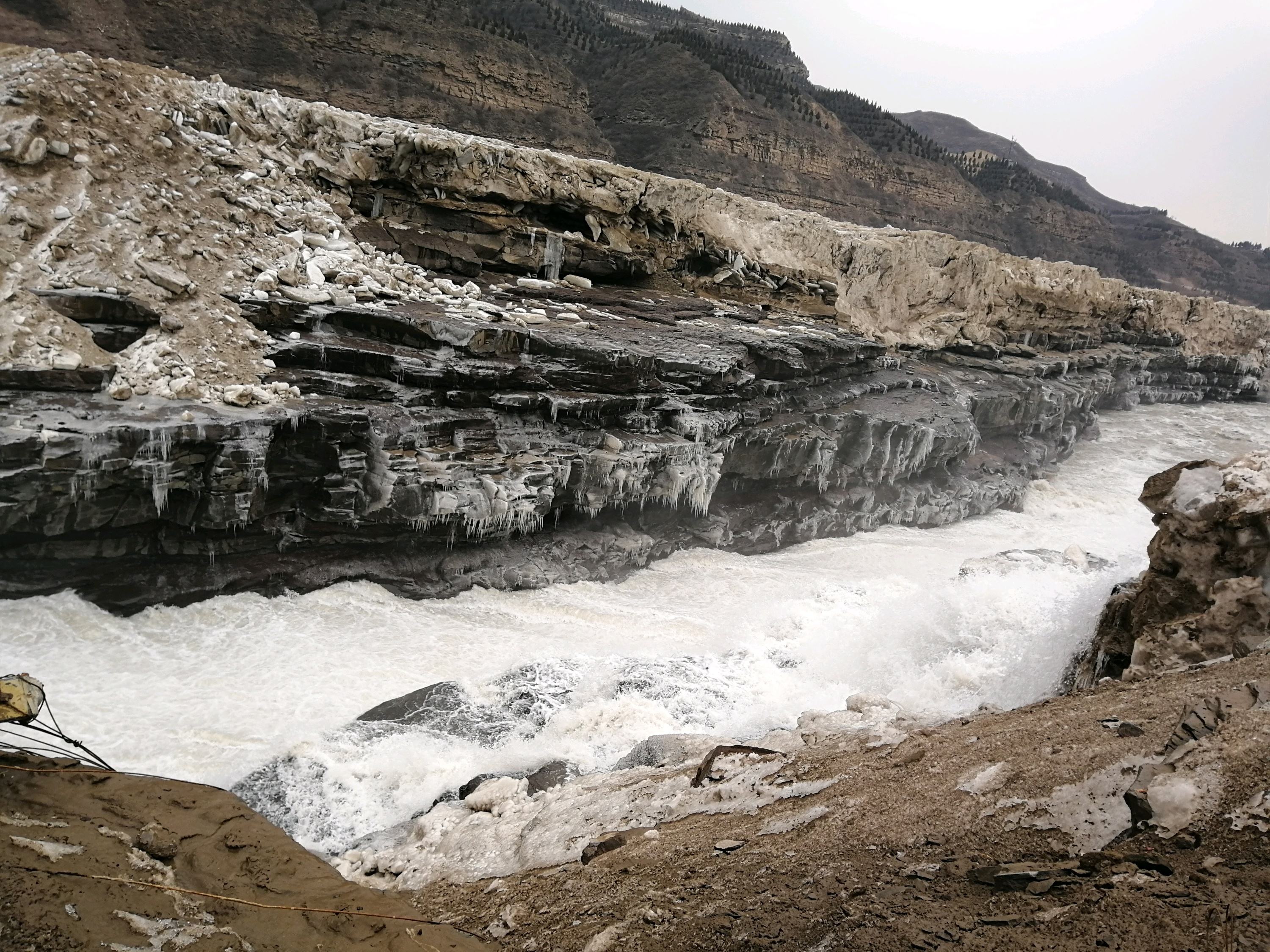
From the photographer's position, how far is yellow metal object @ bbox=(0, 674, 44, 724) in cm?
426

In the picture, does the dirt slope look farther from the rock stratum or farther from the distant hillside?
the distant hillside

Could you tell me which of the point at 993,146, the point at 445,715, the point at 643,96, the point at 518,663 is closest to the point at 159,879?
the point at 445,715

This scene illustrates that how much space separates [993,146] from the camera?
68062 mm

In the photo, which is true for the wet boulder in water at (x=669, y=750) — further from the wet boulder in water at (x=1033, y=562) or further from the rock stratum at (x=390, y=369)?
the wet boulder in water at (x=1033, y=562)

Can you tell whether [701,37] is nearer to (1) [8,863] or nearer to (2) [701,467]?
(2) [701,467]

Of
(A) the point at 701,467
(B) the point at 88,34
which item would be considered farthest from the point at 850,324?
(B) the point at 88,34

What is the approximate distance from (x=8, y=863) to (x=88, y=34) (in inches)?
982

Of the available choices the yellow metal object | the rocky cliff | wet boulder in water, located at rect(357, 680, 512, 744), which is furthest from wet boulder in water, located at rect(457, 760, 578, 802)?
the rocky cliff

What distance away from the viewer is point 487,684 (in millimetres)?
9305

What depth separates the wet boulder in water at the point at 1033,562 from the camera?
13.7 meters

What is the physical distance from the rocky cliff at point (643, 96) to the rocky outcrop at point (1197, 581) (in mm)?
26370

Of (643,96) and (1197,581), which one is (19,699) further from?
(643,96)

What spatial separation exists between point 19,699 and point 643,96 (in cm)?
3683

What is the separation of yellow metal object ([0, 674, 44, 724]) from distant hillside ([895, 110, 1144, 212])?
74335 millimetres
